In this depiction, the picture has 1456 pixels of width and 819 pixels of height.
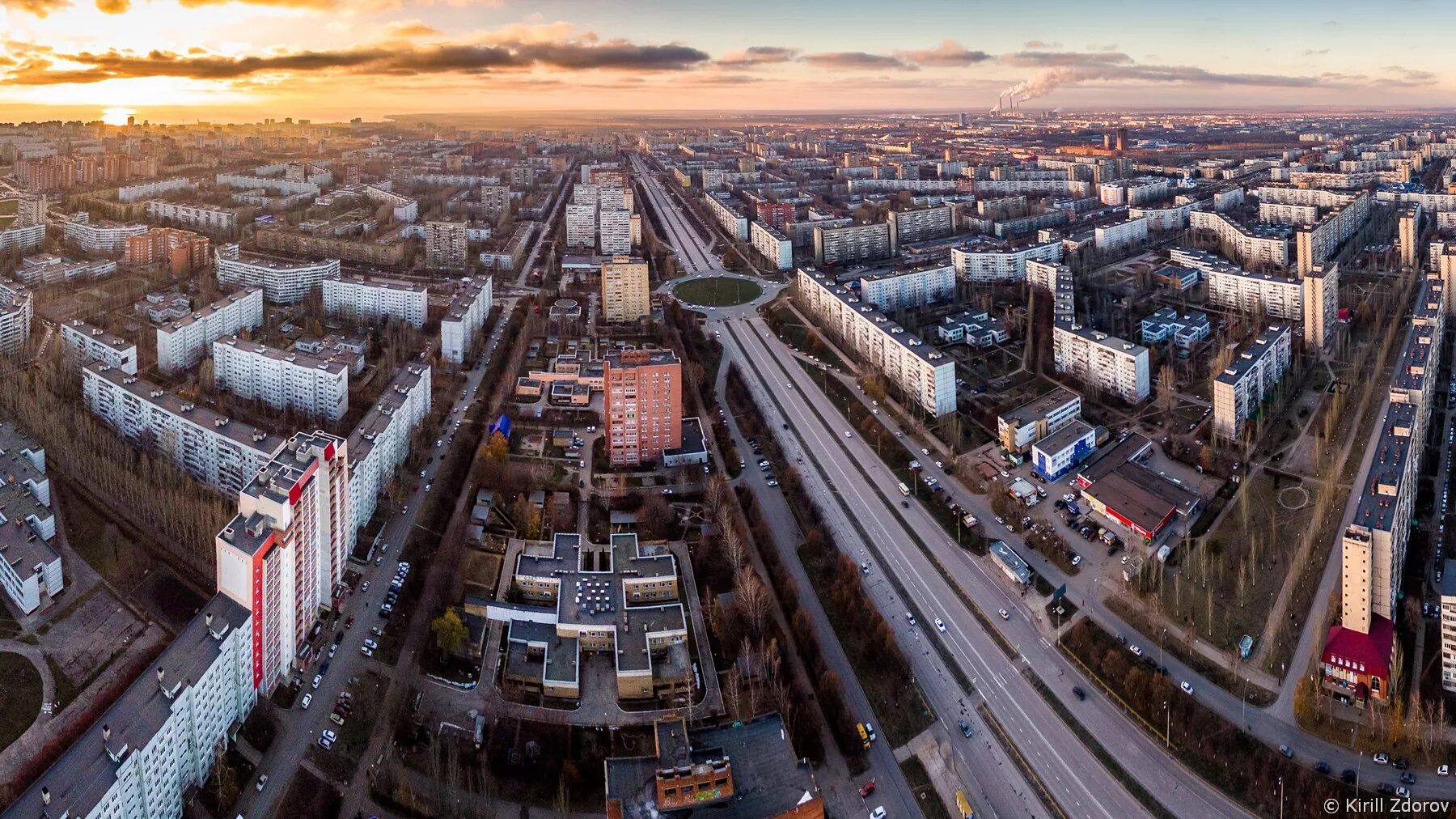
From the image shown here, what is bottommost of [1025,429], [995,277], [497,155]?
[1025,429]

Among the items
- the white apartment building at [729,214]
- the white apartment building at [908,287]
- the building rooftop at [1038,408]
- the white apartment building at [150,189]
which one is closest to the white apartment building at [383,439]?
the building rooftop at [1038,408]

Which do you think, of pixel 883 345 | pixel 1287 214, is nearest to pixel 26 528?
pixel 883 345

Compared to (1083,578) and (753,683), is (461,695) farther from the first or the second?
(1083,578)

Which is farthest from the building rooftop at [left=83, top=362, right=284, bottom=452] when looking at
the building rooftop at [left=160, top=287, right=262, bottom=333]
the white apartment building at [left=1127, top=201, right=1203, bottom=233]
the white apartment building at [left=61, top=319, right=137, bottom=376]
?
the white apartment building at [left=1127, top=201, right=1203, bottom=233]

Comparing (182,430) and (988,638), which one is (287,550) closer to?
(182,430)

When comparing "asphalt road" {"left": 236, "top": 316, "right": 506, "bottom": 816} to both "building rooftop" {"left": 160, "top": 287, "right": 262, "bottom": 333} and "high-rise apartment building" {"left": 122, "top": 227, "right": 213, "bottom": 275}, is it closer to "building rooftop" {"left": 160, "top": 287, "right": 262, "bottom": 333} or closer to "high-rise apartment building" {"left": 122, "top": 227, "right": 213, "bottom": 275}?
"building rooftop" {"left": 160, "top": 287, "right": 262, "bottom": 333}

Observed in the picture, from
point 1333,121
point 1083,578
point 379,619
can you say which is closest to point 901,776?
point 1083,578
